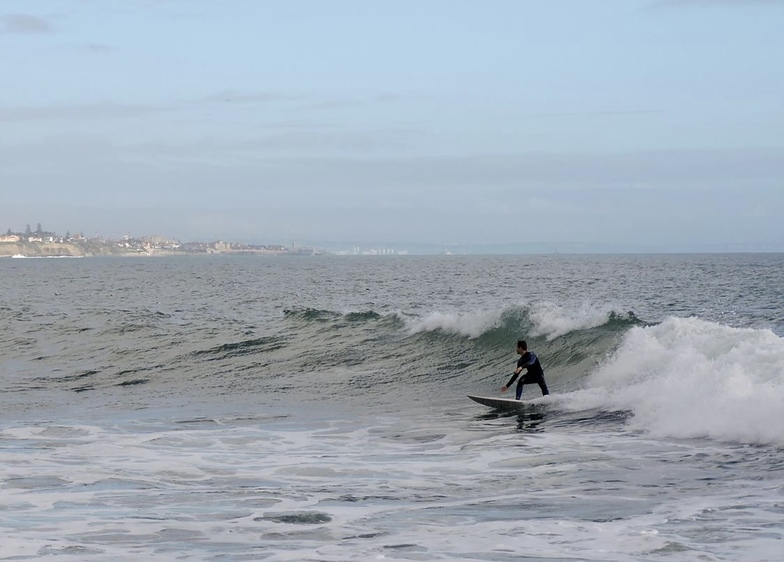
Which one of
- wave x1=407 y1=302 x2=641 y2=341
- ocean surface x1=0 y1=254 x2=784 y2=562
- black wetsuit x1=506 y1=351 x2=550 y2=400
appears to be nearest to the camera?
ocean surface x1=0 y1=254 x2=784 y2=562

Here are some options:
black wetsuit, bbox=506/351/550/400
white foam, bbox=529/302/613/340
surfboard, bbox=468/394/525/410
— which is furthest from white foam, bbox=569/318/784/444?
Answer: white foam, bbox=529/302/613/340

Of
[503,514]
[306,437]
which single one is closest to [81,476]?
[306,437]

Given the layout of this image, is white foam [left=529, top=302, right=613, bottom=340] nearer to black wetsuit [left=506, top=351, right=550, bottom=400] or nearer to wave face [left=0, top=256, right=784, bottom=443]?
wave face [left=0, top=256, right=784, bottom=443]

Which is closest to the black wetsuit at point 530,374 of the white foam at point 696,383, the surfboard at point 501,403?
the surfboard at point 501,403

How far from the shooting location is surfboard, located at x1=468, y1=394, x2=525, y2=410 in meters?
20.0

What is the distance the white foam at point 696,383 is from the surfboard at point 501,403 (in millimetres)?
1083

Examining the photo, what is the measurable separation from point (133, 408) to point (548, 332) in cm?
1423

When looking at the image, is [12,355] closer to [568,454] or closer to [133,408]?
[133,408]

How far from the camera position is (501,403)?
20.3 m

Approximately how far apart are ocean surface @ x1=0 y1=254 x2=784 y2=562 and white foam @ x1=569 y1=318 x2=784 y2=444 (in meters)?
0.06

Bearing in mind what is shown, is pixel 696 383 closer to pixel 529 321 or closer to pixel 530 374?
pixel 530 374

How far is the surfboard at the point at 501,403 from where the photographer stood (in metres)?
20.0

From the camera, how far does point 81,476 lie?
13320 millimetres

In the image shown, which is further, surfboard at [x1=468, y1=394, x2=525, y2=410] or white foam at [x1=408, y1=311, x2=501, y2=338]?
white foam at [x1=408, y1=311, x2=501, y2=338]
